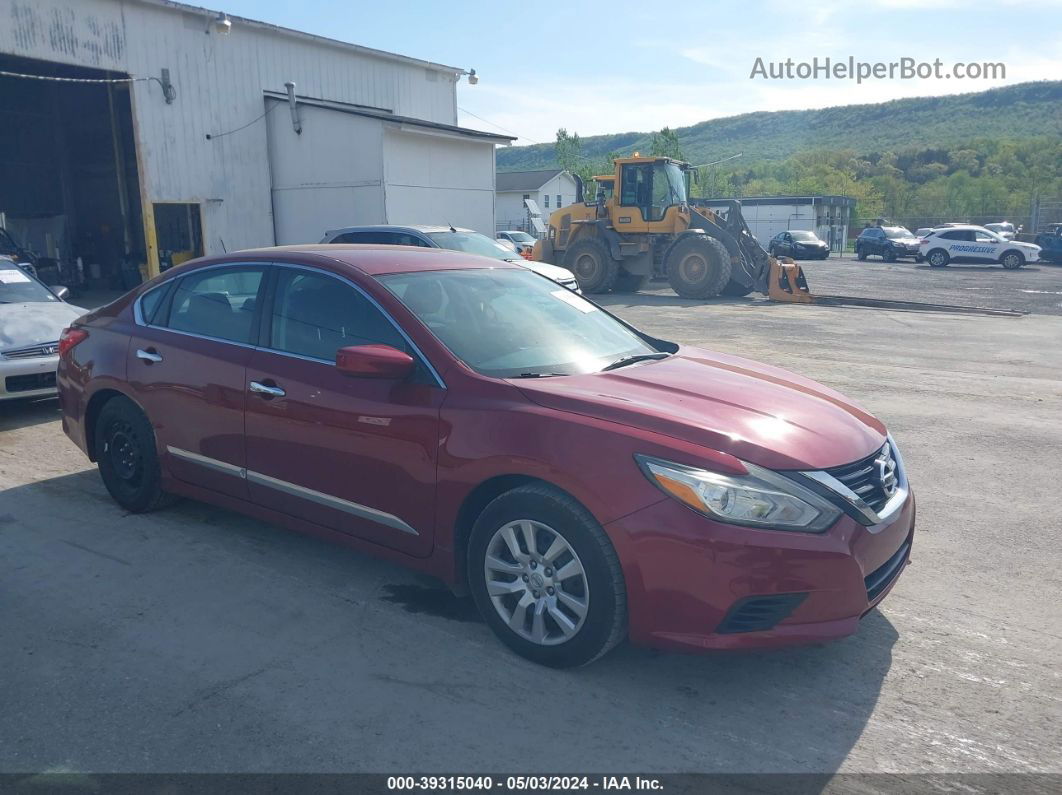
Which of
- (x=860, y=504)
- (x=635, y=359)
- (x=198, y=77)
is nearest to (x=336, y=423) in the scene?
(x=635, y=359)

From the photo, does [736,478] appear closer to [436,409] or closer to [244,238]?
[436,409]

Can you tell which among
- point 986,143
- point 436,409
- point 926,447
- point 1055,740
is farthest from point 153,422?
point 986,143

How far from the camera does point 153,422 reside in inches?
197

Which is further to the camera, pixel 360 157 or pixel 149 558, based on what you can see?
pixel 360 157

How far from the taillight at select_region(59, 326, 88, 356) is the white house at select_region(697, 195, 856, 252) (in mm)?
46392

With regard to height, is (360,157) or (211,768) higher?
(360,157)

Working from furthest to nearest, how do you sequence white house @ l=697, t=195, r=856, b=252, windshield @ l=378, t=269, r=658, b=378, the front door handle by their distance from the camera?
white house @ l=697, t=195, r=856, b=252 < the front door handle < windshield @ l=378, t=269, r=658, b=378

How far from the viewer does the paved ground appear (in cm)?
294

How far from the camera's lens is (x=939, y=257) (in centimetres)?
3491

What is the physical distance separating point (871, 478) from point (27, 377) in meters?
7.16

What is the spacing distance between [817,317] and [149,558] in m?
13.9

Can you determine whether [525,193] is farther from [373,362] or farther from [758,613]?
[758,613]

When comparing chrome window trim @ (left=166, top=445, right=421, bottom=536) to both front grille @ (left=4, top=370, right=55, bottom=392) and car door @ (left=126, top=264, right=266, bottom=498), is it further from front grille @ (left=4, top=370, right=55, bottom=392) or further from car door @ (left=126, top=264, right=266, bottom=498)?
front grille @ (left=4, top=370, right=55, bottom=392)

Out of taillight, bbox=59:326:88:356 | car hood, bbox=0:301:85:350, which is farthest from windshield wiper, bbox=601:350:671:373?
car hood, bbox=0:301:85:350
